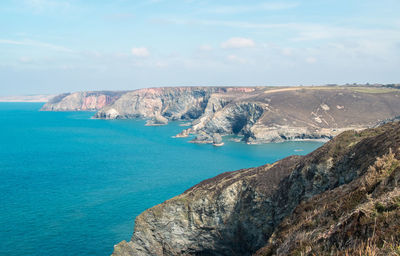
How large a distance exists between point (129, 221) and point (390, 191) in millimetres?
49342

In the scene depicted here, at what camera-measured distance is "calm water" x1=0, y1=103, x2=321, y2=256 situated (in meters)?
52.1

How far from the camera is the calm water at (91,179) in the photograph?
52.1 m

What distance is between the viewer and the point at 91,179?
286 ft

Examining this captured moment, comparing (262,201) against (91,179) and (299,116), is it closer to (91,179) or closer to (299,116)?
(91,179)

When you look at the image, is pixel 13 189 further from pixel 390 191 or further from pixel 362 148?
pixel 390 191

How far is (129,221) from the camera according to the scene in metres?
57.9

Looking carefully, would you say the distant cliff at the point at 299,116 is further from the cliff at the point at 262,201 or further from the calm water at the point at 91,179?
the cliff at the point at 262,201

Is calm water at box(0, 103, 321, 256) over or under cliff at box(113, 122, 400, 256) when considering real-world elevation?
under

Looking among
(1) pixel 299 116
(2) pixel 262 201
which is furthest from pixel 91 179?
(1) pixel 299 116

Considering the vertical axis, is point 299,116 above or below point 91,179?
above

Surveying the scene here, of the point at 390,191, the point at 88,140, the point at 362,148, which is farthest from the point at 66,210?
the point at 88,140

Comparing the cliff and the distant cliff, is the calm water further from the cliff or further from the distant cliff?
the cliff

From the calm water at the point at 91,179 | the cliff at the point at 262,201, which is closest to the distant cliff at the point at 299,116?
the calm water at the point at 91,179

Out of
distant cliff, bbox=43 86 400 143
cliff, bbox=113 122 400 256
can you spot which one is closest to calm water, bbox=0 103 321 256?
distant cliff, bbox=43 86 400 143
